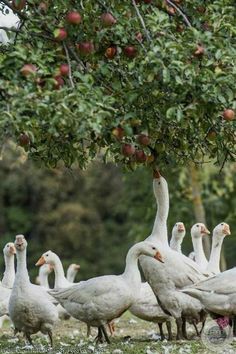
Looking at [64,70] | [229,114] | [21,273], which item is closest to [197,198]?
[21,273]

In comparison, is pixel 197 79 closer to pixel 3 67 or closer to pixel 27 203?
pixel 3 67

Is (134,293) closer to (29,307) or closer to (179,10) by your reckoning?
(29,307)

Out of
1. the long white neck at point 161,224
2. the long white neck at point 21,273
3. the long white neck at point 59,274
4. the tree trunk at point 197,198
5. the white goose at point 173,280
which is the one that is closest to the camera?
the long white neck at point 21,273

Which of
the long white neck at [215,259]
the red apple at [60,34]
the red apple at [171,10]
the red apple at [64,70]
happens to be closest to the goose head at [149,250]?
the long white neck at [215,259]

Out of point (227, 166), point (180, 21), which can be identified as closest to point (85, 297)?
point (180, 21)

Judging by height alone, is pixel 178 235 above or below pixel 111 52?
below

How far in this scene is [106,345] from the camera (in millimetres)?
14078

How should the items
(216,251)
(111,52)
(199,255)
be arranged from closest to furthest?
(111,52)
(216,251)
(199,255)

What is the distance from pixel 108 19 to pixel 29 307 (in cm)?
473

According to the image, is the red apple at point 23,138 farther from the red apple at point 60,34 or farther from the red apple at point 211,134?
the red apple at point 211,134

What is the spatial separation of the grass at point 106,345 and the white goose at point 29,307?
31 cm

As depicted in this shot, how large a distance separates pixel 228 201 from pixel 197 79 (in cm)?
2315

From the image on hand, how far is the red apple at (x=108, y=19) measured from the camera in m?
10.7

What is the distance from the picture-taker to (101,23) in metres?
10.9
